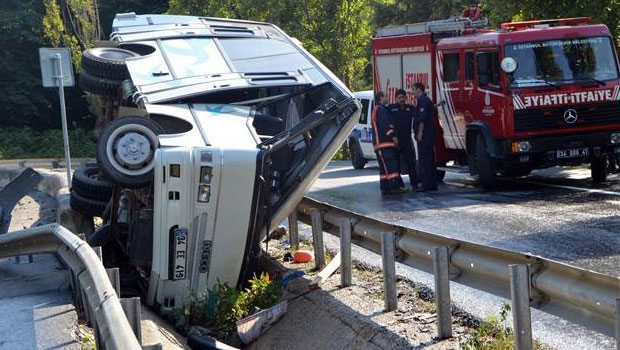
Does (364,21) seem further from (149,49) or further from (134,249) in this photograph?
(134,249)

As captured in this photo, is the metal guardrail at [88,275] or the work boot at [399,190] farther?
the work boot at [399,190]

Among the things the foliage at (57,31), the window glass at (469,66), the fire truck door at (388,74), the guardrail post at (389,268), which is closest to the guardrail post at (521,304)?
the guardrail post at (389,268)

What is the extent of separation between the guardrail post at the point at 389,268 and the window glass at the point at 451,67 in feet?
30.7

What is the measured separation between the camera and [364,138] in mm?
22797

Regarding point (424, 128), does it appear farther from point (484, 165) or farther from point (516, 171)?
point (516, 171)

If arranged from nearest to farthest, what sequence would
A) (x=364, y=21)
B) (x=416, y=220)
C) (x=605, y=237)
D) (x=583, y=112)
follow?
(x=605, y=237)
(x=416, y=220)
(x=583, y=112)
(x=364, y=21)

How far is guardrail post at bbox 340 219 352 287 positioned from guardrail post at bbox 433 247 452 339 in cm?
186

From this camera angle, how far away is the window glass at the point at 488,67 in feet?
50.5

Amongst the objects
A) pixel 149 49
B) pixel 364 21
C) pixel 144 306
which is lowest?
pixel 144 306

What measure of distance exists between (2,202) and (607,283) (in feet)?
30.3

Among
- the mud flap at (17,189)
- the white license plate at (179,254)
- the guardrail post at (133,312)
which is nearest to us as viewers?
the guardrail post at (133,312)

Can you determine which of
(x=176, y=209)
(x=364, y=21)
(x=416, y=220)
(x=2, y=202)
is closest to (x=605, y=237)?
(x=416, y=220)

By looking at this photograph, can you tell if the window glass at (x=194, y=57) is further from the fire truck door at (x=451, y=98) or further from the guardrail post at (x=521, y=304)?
the fire truck door at (x=451, y=98)

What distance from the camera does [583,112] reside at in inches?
598
